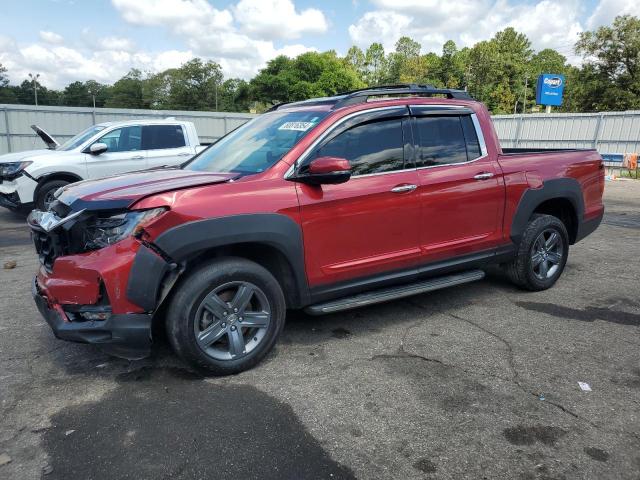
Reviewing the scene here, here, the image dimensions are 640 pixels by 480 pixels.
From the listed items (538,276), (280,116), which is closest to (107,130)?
(280,116)

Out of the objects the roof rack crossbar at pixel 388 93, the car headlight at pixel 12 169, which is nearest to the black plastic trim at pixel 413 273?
the roof rack crossbar at pixel 388 93

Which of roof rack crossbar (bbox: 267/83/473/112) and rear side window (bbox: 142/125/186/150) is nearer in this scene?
roof rack crossbar (bbox: 267/83/473/112)

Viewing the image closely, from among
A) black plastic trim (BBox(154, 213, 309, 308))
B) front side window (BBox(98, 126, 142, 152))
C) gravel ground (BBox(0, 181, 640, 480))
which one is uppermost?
front side window (BBox(98, 126, 142, 152))

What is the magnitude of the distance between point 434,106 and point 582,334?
2276 millimetres

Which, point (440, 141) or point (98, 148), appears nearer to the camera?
point (440, 141)

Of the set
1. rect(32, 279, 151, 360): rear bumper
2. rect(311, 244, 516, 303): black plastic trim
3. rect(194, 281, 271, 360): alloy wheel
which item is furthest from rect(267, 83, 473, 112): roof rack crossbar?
rect(32, 279, 151, 360): rear bumper

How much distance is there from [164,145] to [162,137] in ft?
0.54

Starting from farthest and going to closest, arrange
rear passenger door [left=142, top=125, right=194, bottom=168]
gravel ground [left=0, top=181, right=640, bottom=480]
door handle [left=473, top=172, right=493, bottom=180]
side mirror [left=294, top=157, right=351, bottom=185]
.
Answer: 1. rear passenger door [left=142, top=125, right=194, bottom=168]
2. door handle [left=473, top=172, right=493, bottom=180]
3. side mirror [left=294, top=157, right=351, bottom=185]
4. gravel ground [left=0, top=181, right=640, bottom=480]

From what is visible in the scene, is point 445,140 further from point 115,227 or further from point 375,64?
point 375,64

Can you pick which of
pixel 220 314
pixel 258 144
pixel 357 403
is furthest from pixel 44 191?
pixel 357 403

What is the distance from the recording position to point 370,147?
391cm

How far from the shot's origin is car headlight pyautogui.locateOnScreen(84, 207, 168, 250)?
302 cm

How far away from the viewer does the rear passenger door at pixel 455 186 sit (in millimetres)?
4141

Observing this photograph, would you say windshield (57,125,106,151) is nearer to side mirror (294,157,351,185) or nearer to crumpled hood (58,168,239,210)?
crumpled hood (58,168,239,210)
